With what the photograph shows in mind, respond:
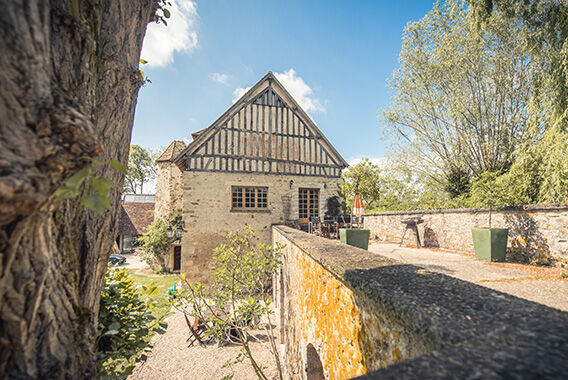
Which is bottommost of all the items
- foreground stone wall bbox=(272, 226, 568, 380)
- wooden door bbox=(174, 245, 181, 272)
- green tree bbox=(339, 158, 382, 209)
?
wooden door bbox=(174, 245, 181, 272)

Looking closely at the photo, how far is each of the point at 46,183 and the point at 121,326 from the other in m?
1.79

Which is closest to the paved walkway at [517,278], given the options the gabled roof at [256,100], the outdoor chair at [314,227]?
the outdoor chair at [314,227]

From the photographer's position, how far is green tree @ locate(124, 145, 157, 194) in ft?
106

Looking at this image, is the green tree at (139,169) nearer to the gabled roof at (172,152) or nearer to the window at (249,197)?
the gabled roof at (172,152)

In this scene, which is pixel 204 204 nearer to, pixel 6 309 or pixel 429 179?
pixel 6 309

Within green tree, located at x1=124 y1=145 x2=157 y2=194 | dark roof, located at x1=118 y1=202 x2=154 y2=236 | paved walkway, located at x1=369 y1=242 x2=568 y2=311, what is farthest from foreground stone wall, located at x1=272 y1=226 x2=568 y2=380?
green tree, located at x1=124 y1=145 x2=157 y2=194

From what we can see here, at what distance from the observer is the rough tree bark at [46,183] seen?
653 mm

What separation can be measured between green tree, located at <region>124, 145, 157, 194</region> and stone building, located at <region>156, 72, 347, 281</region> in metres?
26.4

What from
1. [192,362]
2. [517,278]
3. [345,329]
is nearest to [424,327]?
[345,329]

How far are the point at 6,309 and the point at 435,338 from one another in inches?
56.5

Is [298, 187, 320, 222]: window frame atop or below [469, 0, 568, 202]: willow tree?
below

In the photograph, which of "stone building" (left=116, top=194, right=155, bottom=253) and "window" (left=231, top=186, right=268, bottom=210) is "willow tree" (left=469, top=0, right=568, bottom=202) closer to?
"window" (left=231, top=186, right=268, bottom=210)

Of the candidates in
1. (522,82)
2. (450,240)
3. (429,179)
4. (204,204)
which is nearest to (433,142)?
(429,179)

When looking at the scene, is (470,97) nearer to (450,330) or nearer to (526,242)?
(526,242)
